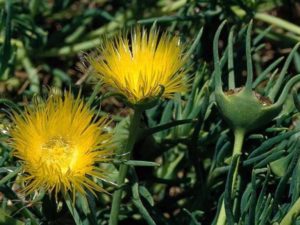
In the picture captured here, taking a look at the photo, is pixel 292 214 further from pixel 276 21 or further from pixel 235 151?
pixel 276 21

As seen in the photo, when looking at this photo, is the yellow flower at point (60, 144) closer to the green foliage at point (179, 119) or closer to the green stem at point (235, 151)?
the green foliage at point (179, 119)

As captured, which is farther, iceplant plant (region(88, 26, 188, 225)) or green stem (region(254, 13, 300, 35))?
green stem (region(254, 13, 300, 35))

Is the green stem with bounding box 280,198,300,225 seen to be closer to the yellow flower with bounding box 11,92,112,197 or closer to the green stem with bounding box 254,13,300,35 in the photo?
the yellow flower with bounding box 11,92,112,197

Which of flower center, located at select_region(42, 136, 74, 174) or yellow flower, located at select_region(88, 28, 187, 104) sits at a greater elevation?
yellow flower, located at select_region(88, 28, 187, 104)

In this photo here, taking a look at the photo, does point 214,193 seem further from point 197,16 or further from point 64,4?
point 64,4

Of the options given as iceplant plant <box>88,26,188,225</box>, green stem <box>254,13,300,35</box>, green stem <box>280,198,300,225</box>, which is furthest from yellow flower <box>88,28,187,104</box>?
green stem <box>254,13,300,35</box>

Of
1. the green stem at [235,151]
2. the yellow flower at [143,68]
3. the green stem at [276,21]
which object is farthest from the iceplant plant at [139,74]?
the green stem at [276,21]

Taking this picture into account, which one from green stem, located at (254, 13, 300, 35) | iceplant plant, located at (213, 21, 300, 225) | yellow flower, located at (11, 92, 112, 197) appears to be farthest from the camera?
green stem, located at (254, 13, 300, 35)

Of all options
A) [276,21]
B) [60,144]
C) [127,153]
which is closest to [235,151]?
[127,153]
